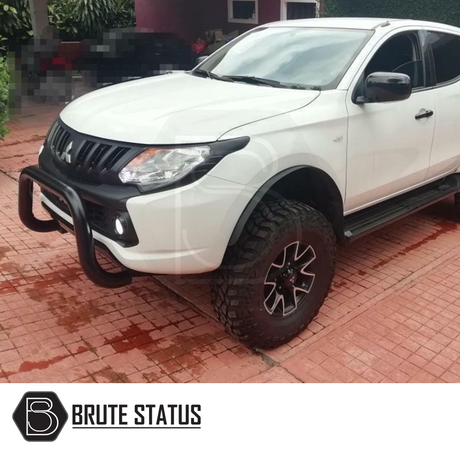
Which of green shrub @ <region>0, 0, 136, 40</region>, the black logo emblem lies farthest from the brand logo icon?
green shrub @ <region>0, 0, 136, 40</region>

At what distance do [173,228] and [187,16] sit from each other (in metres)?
13.6

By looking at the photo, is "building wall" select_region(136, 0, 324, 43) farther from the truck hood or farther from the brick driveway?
the truck hood

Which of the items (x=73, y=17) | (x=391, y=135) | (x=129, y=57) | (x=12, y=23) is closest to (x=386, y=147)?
(x=391, y=135)

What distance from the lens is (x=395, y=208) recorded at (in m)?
4.20

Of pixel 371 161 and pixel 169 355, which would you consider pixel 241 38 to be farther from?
pixel 169 355

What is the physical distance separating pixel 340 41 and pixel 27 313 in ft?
9.48

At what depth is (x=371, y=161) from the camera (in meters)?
3.68

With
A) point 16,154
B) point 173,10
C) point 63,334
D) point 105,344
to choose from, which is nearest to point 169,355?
point 105,344

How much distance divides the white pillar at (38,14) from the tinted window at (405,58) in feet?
30.7

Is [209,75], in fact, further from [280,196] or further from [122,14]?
[122,14]

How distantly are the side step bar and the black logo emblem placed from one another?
209cm

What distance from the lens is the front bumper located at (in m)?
2.70

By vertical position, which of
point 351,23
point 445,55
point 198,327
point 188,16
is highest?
point 188,16

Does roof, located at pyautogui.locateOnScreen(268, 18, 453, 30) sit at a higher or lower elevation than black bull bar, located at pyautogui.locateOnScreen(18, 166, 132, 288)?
higher
